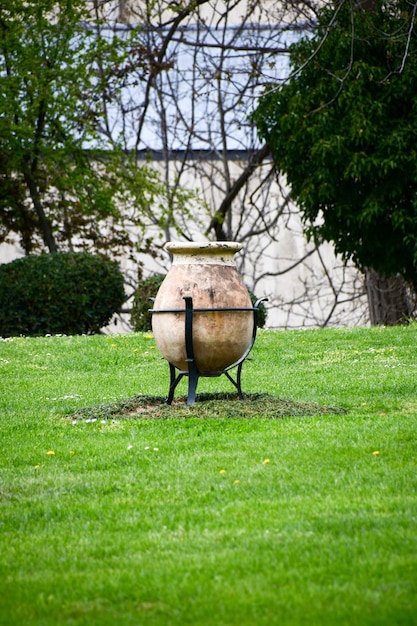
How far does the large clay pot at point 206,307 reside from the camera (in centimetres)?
720

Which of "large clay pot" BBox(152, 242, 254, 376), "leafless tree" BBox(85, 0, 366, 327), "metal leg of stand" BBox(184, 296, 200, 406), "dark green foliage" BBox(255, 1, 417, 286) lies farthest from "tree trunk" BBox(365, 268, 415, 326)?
"metal leg of stand" BBox(184, 296, 200, 406)

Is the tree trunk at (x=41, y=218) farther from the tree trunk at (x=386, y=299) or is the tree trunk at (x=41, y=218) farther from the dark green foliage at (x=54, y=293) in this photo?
the tree trunk at (x=386, y=299)

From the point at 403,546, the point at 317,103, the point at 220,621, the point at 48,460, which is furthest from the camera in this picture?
the point at 317,103

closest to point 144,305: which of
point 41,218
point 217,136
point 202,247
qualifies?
point 41,218

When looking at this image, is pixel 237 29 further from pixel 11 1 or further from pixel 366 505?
pixel 366 505

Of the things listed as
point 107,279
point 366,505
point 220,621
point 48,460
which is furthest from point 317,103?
point 220,621

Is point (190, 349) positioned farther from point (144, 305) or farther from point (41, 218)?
point (41, 218)

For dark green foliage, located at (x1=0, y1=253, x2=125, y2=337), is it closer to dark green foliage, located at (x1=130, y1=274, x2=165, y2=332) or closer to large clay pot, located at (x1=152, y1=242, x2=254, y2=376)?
dark green foliage, located at (x1=130, y1=274, x2=165, y2=332)

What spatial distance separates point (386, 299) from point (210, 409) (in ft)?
36.3

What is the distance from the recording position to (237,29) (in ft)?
66.1

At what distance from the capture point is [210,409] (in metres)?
7.21

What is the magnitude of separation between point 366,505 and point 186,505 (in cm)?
94

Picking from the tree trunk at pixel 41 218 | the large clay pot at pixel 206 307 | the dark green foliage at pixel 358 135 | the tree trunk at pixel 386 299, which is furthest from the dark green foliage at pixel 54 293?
the large clay pot at pixel 206 307

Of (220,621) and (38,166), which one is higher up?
(38,166)
